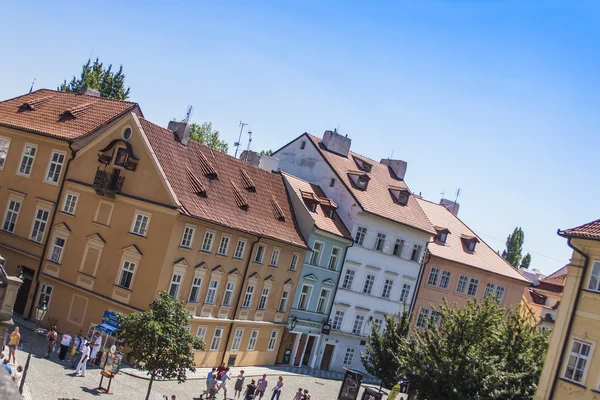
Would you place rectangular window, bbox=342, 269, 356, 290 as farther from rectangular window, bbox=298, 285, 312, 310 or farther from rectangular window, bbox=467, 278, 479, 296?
rectangular window, bbox=467, 278, 479, 296

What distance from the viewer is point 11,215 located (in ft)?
128

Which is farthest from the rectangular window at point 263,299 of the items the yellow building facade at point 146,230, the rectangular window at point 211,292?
the rectangular window at point 211,292

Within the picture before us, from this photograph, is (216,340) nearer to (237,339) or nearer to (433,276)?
(237,339)

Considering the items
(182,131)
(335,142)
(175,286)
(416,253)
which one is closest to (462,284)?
(416,253)

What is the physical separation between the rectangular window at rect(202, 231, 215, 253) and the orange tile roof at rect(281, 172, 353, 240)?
32.1 feet

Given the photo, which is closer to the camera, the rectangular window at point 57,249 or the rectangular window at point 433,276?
the rectangular window at point 57,249

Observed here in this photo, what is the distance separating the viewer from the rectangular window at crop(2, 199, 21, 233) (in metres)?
38.8

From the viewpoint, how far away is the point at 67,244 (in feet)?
121

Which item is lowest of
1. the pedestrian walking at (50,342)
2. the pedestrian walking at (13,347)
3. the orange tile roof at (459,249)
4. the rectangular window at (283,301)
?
the pedestrian walking at (50,342)

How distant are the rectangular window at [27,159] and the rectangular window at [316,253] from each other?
1782 centimetres

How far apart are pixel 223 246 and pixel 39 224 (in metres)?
10.1

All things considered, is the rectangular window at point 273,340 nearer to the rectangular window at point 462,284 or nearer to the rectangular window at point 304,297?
the rectangular window at point 304,297

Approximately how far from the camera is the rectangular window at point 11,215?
127ft

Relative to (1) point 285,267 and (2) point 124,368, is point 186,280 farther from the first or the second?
(1) point 285,267
